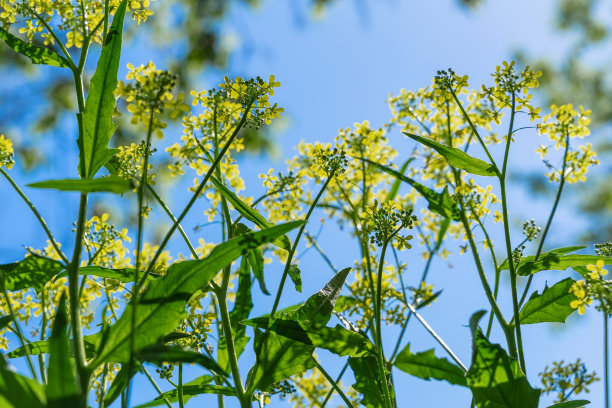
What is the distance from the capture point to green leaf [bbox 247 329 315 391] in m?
1.27

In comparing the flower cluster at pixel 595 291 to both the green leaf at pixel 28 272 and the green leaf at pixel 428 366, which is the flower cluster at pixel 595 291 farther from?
the green leaf at pixel 28 272

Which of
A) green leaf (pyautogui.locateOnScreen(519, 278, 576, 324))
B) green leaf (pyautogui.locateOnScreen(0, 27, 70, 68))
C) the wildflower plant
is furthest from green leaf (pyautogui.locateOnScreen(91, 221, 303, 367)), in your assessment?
green leaf (pyautogui.locateOnScreen(519, 278, 576, 324))

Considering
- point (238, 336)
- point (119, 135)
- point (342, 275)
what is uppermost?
point (119, 135)

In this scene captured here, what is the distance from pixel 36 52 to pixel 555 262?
131cm

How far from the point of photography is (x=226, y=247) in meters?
1.07

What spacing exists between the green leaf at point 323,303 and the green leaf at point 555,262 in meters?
0.44

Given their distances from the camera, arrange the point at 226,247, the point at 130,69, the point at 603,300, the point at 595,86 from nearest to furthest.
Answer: the point at 226,247, the point at 603,300, the point at 130,69, the point at 595,86

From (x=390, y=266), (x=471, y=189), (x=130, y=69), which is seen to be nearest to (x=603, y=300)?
(x=471, y=189)

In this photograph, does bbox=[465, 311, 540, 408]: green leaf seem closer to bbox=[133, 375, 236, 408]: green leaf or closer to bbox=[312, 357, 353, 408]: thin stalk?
bbox=[312, 357, 353, 408]: thin stalk

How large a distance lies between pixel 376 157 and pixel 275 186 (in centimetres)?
39

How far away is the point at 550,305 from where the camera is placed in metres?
1.39

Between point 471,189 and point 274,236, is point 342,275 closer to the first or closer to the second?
point 274,236

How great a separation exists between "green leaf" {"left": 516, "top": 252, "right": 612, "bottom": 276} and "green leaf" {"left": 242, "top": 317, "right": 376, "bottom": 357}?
0.45 meters

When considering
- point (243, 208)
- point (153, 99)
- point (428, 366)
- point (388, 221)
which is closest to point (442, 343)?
point (428, 366)
